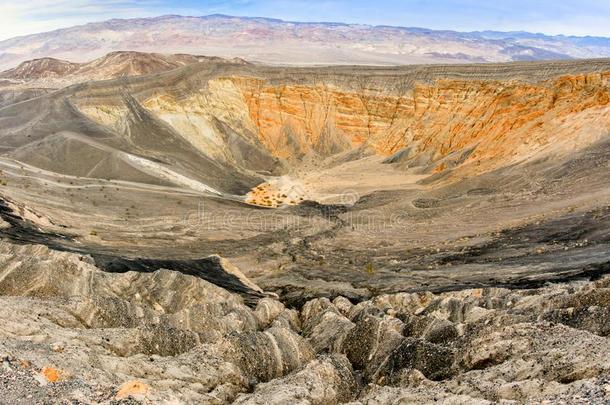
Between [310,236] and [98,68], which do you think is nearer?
[310,236]

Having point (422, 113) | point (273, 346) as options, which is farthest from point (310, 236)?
point (422, 113)

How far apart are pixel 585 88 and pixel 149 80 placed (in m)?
38.3

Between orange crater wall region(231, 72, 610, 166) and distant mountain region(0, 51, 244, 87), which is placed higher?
distant mountain region(0, 51, 244, 87)

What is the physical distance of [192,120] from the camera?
166ft

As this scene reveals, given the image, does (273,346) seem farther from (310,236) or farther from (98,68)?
(98,68)

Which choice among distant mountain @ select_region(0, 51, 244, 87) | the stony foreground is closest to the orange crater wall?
the stony foreground

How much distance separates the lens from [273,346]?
1466 cm

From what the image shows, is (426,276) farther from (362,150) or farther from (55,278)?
(362,150)

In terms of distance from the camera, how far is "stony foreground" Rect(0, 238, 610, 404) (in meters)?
10.3

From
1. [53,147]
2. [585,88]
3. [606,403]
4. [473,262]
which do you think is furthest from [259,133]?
[606,403]

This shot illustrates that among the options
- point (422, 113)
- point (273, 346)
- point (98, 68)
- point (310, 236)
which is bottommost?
point (310, 236)

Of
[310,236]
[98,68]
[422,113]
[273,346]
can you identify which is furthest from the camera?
[98,68]

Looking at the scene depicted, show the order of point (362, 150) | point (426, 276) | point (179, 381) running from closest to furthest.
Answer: point (179, 381) → point (426, 276) → point (362, 150)

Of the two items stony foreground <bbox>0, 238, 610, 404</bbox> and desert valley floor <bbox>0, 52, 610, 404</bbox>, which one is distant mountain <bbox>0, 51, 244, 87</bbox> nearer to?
desert valley floor <bbox>0, 52, 610, 404</bbox>
